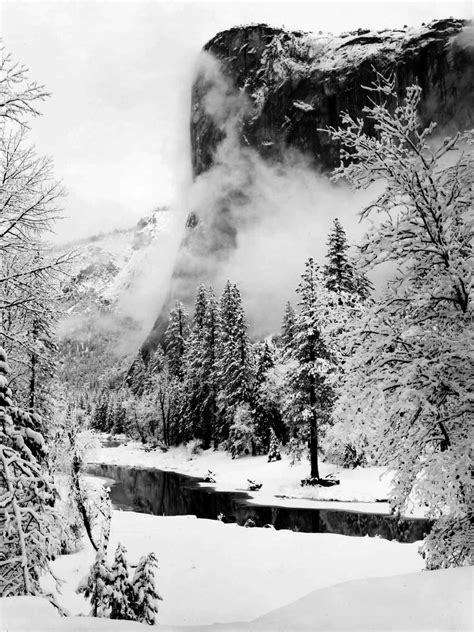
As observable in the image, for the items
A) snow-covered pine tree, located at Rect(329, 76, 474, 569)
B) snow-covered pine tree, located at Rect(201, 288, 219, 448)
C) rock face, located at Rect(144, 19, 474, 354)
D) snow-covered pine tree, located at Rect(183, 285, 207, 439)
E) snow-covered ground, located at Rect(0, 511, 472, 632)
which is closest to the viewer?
snow-covered ground, located at Rect(0, 511, 472, 632)

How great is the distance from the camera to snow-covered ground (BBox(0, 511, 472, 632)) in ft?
16.2

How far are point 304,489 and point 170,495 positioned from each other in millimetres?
11524

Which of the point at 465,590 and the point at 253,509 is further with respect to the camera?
the point at 253,509

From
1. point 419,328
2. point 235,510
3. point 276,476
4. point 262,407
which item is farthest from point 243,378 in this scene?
point 419,328

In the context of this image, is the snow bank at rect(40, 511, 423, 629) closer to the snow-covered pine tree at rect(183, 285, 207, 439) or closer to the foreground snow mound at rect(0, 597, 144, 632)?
the foreground snow mound at rect(0, 597, 144, 632)

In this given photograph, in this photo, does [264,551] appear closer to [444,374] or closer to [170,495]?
[444,374]

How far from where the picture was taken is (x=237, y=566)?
16578 mm

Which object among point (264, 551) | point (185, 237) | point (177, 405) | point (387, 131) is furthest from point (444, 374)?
point (185, 237)

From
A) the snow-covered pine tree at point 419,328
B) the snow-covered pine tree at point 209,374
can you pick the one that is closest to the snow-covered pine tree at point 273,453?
the snow-covered pine tree at point 209,374

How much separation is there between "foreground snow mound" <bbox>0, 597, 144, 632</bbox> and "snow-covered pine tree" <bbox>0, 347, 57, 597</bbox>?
0.70 meters

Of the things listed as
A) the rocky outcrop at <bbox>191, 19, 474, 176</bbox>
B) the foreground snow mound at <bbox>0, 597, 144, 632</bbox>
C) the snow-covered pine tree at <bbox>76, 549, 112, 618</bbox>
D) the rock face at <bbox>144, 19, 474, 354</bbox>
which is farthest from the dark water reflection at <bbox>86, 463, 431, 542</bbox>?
the rocky outcrop at <bbox>191, 19, 474, 176</bbox>

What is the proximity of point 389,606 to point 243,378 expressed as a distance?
42.4 metres

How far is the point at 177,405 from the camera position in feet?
196

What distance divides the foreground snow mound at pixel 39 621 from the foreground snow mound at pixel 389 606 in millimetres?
1621
